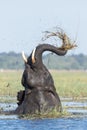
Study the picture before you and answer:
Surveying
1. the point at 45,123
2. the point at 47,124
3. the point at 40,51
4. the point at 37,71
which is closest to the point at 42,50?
the point at 40,51

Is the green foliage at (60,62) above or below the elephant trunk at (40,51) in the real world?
above

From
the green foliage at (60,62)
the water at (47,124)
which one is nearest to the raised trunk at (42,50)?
the water at (47,124)

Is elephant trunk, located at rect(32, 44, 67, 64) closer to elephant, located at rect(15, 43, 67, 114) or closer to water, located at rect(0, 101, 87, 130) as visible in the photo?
elephant, located at rect(15, 43, 67, 114)

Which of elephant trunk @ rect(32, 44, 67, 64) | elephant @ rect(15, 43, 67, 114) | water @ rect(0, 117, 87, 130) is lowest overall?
water @ rect(0, 117, 87, 130)

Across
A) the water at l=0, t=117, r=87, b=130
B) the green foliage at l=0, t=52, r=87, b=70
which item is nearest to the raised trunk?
the water at l=0, t=117, r=87, b=130

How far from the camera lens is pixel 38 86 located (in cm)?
1934

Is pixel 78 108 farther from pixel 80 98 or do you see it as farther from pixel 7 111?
pixel 80 98

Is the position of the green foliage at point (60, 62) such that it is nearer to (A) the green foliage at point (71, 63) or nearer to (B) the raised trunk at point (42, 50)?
(A) the green foliage at point (71, 63)

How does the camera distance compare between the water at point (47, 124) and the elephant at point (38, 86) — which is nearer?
the water at point (47, 124)

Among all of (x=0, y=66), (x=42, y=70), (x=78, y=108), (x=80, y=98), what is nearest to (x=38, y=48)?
(x=42, y=70)

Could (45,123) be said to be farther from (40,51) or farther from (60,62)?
(60,62)

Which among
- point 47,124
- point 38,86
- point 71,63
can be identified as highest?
point 71,63

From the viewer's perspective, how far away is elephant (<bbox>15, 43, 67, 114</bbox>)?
63.1 feet

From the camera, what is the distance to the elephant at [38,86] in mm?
19234
